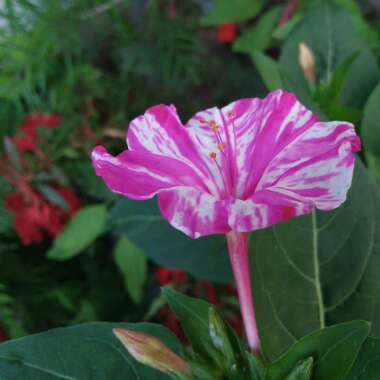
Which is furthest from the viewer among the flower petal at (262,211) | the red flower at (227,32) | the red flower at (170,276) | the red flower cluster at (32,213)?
the red flower at (227,32)

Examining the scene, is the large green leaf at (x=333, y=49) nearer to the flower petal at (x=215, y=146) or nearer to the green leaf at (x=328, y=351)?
the flower petal at (x=215, y=146)

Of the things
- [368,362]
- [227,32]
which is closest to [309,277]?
[368,362]

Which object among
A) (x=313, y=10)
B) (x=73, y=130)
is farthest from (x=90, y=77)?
(x=313, y=10)

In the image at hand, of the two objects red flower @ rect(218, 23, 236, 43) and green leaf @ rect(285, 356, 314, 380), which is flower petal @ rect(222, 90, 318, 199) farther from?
red flower @ rect(218, 23, 236, 43)

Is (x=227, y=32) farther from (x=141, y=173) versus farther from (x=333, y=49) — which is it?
(x=141, y=173)

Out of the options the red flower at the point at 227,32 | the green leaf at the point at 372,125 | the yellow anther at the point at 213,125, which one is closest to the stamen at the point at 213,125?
the yellow anther at the point at 213,125

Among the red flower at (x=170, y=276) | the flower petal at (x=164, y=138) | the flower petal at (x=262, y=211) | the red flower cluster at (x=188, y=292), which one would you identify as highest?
the flower petal at (x=164, y=138)

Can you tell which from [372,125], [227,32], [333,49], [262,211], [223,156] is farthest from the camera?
[227,32]
